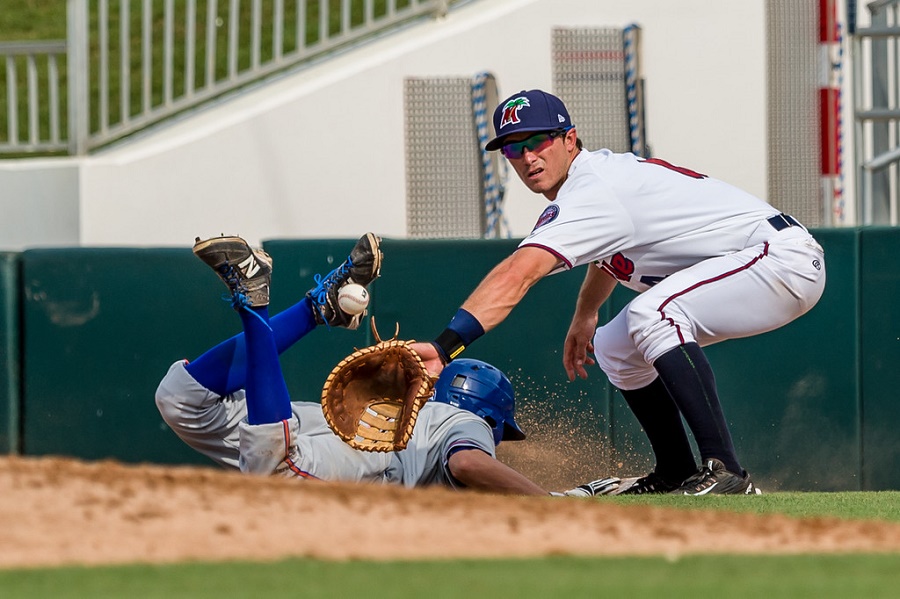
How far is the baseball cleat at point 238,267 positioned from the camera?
4.91m

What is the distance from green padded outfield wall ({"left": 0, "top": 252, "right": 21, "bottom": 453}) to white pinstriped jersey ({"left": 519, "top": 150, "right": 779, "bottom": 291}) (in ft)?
9.41

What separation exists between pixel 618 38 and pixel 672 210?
4213 millimetres

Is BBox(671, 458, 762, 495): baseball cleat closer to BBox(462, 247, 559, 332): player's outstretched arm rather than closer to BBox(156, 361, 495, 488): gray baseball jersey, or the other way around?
BBox(156, 361, 495, 488): gray baseball jersey

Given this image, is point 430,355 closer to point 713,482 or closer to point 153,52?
point 713,482

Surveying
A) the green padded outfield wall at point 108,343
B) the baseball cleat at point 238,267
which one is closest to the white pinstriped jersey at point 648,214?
the baseball cleat at point 238,267

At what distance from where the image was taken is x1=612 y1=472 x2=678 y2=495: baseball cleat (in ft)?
17.2

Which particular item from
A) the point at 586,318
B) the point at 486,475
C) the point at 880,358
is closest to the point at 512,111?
the point at 586,318

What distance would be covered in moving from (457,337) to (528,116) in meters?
1.13

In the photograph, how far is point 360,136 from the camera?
911cm

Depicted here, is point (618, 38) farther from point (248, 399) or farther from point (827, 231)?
point (248, 399)

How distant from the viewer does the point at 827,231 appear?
6.06m

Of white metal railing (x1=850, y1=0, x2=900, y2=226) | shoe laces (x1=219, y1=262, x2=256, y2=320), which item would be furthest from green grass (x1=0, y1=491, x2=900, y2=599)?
white metal railing (x1=850, y1=0, x2=900, y2=226)

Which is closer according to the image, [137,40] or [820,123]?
[820,123]

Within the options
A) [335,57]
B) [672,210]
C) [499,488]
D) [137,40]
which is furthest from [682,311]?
[137,40]
